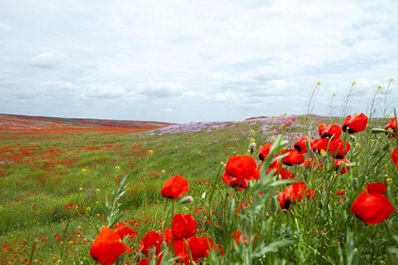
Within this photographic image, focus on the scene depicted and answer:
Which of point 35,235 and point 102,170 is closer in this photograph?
point 35,235

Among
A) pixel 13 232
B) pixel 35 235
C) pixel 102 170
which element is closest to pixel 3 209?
pixel 13 232

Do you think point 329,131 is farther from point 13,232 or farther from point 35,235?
point 13,232

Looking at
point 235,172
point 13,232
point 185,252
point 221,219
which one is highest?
point 235,172

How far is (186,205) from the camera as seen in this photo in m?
6.62

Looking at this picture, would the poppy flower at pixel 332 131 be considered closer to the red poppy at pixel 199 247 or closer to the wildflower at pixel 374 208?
the wildflower at pixel 374 208

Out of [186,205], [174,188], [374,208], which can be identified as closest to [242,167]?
[174,188]

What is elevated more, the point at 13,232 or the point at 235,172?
the point at 235,172

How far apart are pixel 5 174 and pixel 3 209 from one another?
273 inches

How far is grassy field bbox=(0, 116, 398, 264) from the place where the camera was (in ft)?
5.28

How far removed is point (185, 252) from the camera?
1.69 meters

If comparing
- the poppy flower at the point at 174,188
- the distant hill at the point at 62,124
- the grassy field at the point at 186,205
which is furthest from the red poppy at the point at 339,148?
the distant hill at the point at 62,124

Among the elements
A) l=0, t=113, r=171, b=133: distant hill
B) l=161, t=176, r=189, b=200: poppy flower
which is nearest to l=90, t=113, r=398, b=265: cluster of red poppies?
l=161, t=176, r=189, b=200: poppy flower

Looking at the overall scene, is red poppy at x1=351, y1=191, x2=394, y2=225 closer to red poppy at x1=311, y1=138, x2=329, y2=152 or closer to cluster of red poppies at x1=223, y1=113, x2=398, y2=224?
cluster of red poppies at x1=223, y1=113, x2=398, y2=224

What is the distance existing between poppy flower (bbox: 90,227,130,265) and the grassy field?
0.15m
